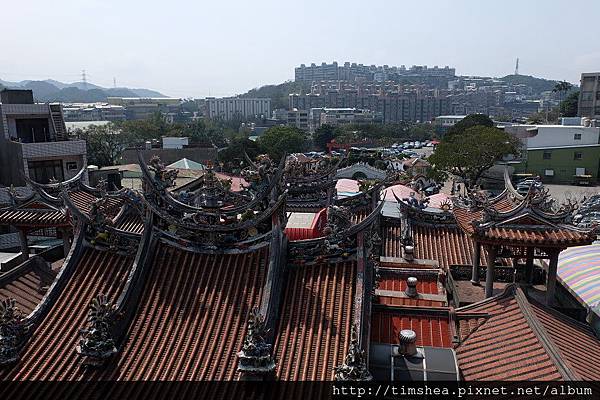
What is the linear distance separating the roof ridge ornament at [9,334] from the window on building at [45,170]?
26.3 meters

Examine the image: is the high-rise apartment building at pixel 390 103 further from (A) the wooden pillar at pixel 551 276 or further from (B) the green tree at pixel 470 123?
(A) the wooden pillar at pixel 551 276

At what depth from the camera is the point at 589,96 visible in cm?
8144

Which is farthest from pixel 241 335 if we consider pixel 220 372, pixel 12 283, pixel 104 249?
pixel 12 283

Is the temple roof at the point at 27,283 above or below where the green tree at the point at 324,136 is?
above

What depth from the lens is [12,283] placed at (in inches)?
545

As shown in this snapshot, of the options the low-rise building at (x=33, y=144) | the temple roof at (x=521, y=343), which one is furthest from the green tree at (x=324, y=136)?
the temple roof at (x=521, y=343)

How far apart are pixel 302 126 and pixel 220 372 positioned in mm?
141638

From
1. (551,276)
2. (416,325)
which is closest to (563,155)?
(551,276)

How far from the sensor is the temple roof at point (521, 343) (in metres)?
9.68

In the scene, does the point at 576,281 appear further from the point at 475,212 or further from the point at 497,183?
the point at 497,183

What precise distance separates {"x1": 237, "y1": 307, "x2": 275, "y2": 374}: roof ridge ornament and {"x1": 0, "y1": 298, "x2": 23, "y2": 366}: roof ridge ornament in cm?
462

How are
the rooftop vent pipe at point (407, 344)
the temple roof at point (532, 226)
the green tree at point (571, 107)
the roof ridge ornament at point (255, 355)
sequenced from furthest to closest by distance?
the green tree at point (571, 107) → the temple roof at point (532, 226) → the rooftop vent pipe at point (407, 344) → the roof ridge ornament at point (255, 355)

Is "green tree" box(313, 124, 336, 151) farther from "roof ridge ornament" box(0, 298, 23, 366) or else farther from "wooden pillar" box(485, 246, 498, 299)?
"roof ridge ornament" box(0, 298, 23, 366)

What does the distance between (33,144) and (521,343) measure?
3160cm
